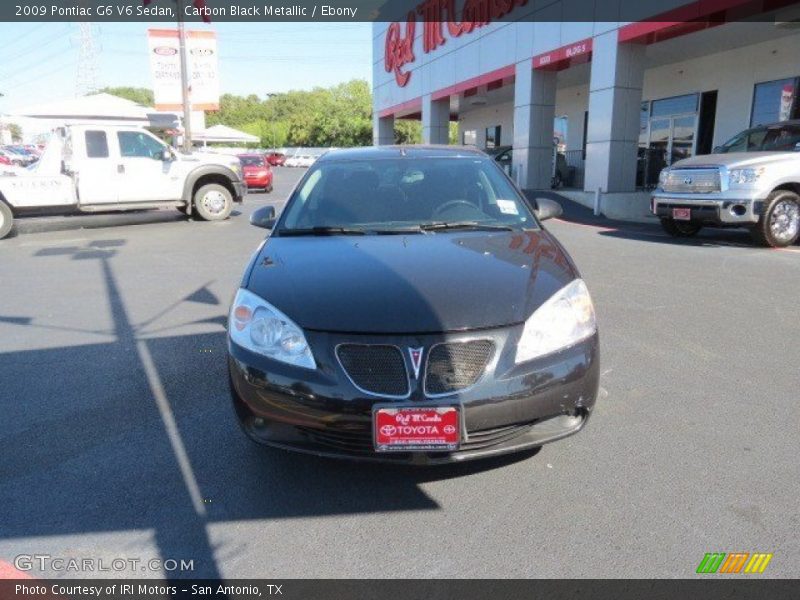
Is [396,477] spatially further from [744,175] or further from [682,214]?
[682,214]

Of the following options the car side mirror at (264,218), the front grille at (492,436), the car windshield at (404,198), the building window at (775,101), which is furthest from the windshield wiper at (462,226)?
the building window at (775,101)

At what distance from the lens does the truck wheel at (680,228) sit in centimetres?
1041

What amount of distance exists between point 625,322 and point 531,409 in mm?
3139

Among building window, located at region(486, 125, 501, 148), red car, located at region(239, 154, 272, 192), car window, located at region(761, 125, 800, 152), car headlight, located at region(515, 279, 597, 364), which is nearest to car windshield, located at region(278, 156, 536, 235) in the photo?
car headlight, located at region(515, 279, 597, 364)

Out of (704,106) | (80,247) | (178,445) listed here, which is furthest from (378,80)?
(178,445)

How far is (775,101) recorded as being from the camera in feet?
46.5

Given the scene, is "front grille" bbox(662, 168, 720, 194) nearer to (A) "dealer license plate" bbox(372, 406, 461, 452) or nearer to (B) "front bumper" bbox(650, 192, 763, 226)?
(B) "front bumper" bbox(650, 192, 763, 226)

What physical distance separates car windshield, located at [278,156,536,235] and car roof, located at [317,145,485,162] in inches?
3.0

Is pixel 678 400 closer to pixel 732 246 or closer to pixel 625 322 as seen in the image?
pixel 625 322

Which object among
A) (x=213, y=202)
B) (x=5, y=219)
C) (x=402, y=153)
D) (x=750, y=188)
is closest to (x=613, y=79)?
(x=750, y=188)

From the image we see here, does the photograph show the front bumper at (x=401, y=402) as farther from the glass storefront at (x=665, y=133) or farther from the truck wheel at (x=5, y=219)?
the glass storefront at (x=665, y=133)

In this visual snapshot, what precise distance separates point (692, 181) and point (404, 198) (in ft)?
23.6

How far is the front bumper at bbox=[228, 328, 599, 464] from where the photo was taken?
239cm

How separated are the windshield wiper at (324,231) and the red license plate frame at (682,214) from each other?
297 inches
